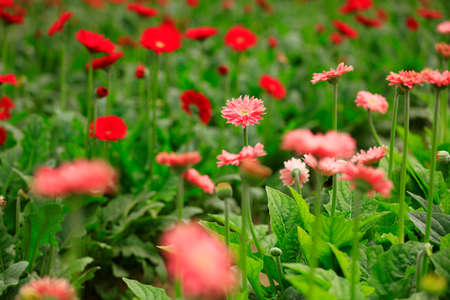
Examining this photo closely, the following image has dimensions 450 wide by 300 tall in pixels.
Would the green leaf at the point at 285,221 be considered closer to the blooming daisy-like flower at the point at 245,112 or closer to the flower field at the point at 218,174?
the flower field at the point at 218,174

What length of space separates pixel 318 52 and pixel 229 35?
1.43 meters

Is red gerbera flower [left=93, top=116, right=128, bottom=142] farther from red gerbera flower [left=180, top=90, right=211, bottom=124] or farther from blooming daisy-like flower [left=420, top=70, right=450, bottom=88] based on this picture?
blooming daisy-like flower [left=420, top=70, right=450, bottom=88]

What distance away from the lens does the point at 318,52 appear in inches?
152

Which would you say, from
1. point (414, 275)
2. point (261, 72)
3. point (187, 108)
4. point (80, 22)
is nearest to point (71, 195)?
point (414, 275)

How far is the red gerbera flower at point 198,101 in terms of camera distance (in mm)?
2092

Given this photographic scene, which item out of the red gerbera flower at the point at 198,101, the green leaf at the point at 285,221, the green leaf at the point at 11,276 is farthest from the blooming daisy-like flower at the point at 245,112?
the red gerbera flower at the point at 198,101

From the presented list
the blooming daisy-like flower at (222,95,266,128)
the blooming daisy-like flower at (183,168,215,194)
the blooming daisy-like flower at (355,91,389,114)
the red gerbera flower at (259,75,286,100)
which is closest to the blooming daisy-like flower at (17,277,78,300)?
the blooming daisy-like flower at (183,168,215,194)

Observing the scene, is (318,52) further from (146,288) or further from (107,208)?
(146,288)

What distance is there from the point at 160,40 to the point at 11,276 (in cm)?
110

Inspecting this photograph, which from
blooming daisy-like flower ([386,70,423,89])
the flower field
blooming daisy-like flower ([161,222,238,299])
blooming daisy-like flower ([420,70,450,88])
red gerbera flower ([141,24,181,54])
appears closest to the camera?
blooming daisy-like flower ([161,222,238,299])

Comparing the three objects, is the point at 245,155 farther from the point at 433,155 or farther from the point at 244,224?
the point at 433,155

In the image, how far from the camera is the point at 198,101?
6.91 feet

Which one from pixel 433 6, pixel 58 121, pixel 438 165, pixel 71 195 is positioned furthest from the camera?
pixel 433 6

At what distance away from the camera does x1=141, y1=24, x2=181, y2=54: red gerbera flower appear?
1.96m
